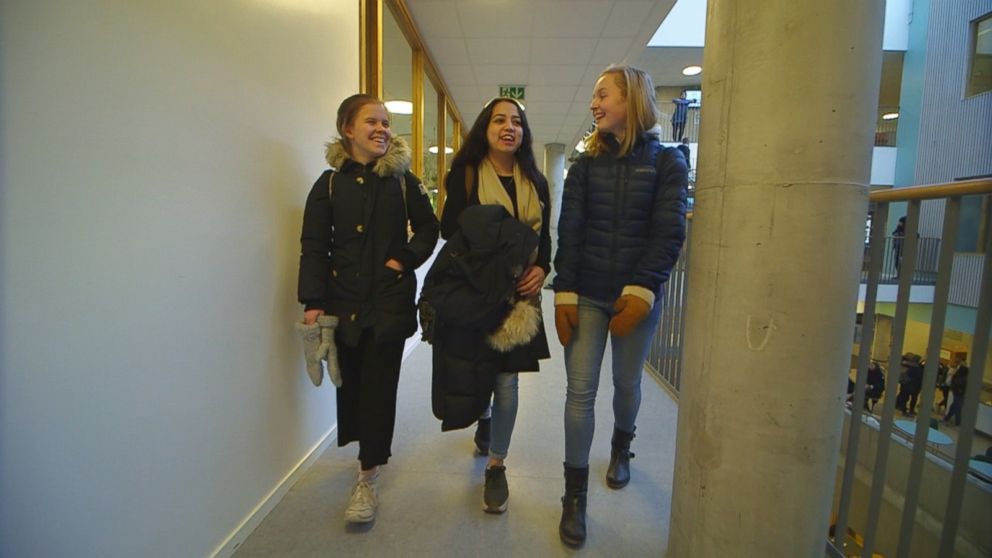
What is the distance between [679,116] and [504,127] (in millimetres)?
9633

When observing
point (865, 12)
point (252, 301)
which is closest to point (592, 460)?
point (252, 301)

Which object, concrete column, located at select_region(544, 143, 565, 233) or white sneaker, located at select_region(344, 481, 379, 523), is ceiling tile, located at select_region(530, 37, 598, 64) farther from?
concrete column, located at select_region(544, 143, 565, 233)

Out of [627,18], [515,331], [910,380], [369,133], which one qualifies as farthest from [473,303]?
[910,380]

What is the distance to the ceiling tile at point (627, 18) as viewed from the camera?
3611 mm

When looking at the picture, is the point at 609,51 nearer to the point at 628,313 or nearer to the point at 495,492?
the point at 628,313

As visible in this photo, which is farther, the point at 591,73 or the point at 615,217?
the point at 591,73

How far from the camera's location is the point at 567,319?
1450 mm

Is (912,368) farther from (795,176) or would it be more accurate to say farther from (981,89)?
(981,89)

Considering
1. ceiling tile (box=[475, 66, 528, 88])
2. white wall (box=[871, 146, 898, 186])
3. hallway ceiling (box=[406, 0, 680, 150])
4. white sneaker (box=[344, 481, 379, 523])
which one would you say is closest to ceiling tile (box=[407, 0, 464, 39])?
hallway ceiling (box=[406, 0, 680, 150])

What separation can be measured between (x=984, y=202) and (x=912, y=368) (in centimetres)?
300

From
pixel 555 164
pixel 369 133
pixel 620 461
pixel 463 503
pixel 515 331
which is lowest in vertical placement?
pixel 463 503

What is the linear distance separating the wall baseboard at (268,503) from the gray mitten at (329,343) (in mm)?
518

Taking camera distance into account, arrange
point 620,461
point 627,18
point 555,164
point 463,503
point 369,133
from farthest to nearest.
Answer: point 555,164, point 627,18, point 620,461, point 463,503, point 369,133

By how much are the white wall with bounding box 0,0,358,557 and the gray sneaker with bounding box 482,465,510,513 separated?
0.80 m
